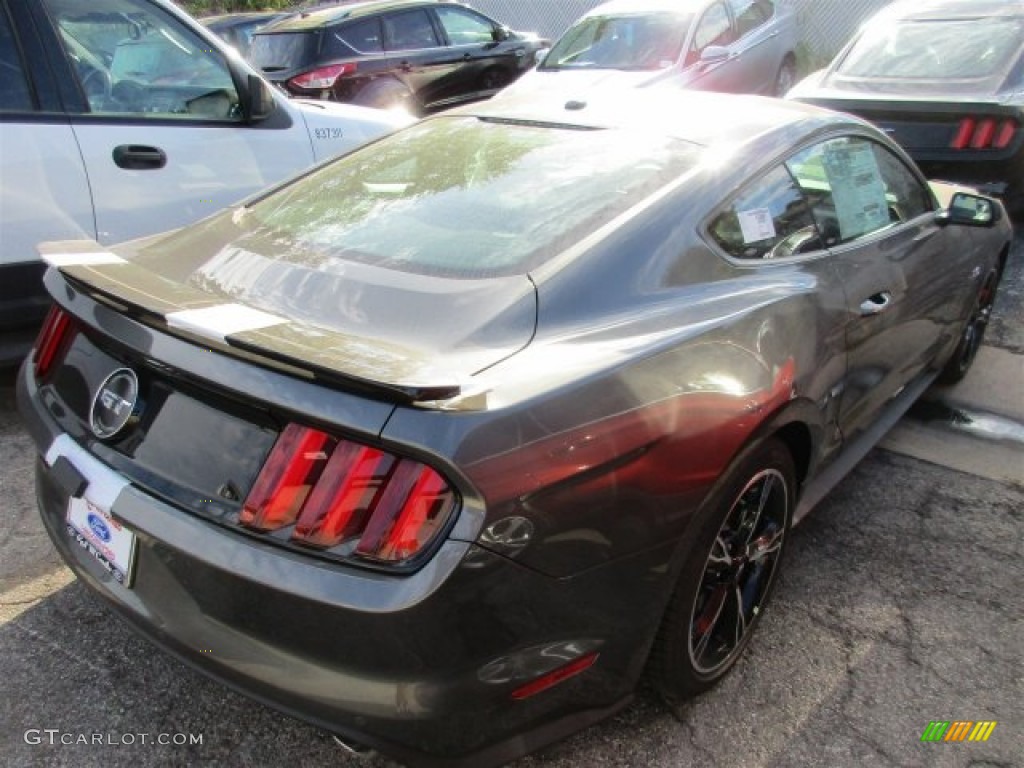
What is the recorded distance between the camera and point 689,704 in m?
2.36

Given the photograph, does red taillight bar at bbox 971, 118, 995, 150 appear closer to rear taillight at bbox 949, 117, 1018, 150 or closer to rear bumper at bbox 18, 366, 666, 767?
rear taillight at bbox 949, 117, 1018, 150

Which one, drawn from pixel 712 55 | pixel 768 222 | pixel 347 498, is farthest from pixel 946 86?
pixel 347 498

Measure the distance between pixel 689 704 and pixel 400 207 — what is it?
1.59m

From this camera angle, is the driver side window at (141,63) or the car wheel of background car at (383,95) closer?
the driver side window at (141,63)

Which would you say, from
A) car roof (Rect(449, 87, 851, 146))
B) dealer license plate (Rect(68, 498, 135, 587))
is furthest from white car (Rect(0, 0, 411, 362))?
dealer license plate (Rect(68, 498, 135, 587))

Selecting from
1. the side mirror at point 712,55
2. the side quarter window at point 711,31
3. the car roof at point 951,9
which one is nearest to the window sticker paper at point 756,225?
the car roof at point 951,9

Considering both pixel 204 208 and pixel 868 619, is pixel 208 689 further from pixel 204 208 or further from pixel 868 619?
pixel 204 208

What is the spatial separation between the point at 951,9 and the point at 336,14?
5676 mm

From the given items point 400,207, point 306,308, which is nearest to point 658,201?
point 400,207

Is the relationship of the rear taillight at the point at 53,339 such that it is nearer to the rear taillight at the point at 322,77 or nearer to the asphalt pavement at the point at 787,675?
the asphalt pavement at the point at 787,675

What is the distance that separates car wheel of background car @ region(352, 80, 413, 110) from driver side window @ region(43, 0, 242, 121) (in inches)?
181

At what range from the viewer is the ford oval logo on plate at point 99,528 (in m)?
2.02

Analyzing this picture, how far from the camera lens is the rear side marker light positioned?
1.77 meters

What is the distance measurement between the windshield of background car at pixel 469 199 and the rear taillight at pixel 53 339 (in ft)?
1.62
